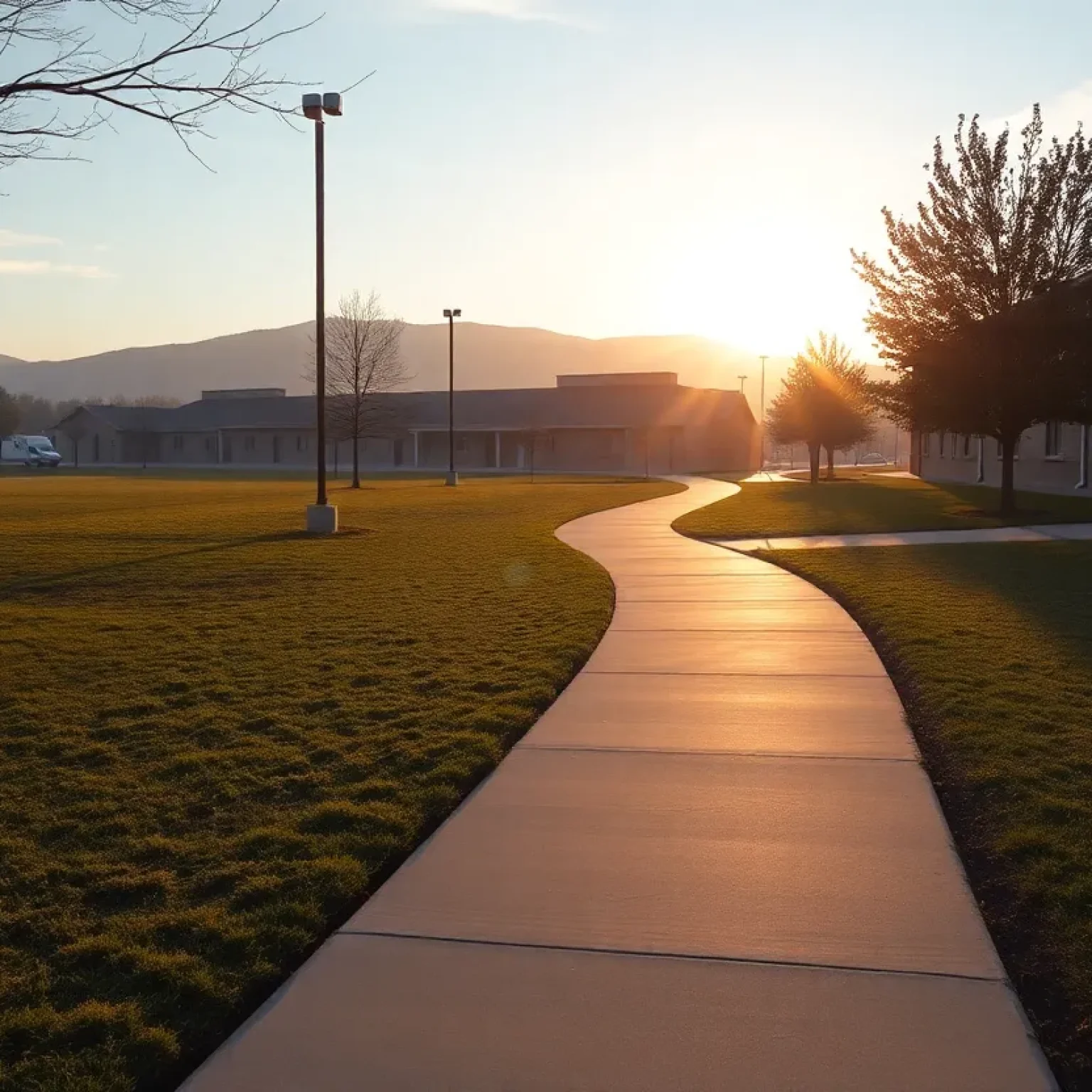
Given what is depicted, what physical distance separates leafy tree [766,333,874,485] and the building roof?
12338 millimetres

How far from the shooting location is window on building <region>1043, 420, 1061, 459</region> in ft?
110

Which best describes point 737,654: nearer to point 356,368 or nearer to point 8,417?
point 356,368

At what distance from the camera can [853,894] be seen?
13.6ft

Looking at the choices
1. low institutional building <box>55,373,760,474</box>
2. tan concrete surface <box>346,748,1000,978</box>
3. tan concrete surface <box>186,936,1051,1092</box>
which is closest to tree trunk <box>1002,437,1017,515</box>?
tan concrete surface <box>346,748,1000,978</box>

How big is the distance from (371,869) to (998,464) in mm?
38823

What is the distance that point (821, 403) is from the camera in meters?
55.2

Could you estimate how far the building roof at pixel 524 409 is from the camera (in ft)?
230

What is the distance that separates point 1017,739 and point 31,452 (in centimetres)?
8354

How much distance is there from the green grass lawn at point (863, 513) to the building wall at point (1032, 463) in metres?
1.19

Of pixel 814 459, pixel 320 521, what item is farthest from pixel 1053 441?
pixel 320 521

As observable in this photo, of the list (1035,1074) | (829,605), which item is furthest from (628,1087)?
(829,605)

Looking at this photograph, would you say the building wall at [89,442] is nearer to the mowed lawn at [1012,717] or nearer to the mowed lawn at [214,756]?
the mowed lawn at [214,756]

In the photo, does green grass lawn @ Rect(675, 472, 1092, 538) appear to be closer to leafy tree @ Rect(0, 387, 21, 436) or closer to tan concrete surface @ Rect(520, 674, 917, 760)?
tan concrete surface @ Rect(520, 674, 917, 760)

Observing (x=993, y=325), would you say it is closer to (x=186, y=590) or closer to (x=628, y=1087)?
(x=186, y=590)
